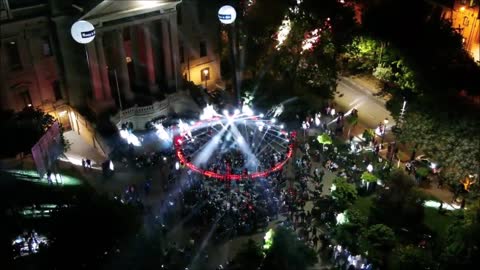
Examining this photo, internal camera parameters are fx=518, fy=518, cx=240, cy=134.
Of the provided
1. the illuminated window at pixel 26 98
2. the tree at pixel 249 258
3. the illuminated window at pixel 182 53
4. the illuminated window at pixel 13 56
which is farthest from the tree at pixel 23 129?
the tree at pixel 249 258

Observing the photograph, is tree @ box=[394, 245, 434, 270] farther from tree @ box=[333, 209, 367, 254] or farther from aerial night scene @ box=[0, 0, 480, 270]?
tree @ box=[333, 209, 367, 254]

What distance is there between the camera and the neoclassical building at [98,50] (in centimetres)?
4109

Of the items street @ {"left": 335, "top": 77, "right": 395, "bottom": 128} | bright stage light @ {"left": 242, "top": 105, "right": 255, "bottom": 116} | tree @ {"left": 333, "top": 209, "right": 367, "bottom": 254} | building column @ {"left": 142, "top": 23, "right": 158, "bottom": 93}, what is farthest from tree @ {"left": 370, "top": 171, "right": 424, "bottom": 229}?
building column @ {"left": 142, "top": 23, "right": 158, "bottom": 93}

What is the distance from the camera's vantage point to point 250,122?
143 ft

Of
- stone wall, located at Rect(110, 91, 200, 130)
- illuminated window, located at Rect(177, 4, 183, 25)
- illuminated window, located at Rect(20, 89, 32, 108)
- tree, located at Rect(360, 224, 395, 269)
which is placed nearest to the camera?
tree, located at Rect(360, 224, 395, 269)

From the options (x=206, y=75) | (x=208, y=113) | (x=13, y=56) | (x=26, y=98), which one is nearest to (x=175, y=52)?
(x=206, y=75)

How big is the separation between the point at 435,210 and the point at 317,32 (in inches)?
811

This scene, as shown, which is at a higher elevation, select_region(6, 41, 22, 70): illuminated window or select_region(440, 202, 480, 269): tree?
select_region(6, 41, 22, 70): illuminated window

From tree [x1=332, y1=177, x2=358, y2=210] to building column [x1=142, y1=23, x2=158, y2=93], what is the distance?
790 inches

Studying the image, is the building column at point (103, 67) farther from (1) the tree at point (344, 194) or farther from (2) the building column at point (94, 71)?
(1) the tree at point (344, 194)

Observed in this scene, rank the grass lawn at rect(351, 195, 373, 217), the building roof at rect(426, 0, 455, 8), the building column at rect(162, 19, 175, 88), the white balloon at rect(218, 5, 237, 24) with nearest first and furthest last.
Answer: the white balloon at rect(218, 5, 237, 24) → the grass lawn at rect(351, 195, 373, 217) → the building column at rect(162, 19, 175, 88) → the building roof at rect(426, 0, 455, 8)

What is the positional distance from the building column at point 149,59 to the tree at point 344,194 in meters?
20.1

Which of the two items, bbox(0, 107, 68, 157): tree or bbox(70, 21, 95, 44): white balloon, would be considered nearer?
bbox(70, 21, 95, 44): white balloon

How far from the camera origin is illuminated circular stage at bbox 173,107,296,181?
3750 cm
